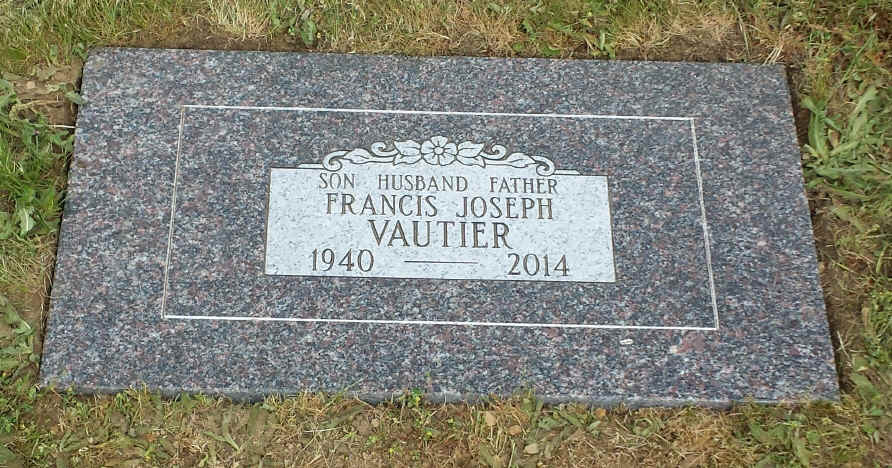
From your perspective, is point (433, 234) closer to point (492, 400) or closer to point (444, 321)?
point (444, 321)

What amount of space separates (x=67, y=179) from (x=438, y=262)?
4.93 ft

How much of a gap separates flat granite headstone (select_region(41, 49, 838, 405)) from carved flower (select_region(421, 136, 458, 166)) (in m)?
0.01

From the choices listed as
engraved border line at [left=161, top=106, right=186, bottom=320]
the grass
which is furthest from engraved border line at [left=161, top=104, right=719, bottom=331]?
the grass

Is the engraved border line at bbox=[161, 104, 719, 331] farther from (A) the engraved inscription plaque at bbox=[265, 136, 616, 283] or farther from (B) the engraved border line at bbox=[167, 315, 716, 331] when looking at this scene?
(A) the engraved inscription plaque at bbox=[265, 136, 616, 283]

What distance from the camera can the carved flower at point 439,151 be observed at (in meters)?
2.62

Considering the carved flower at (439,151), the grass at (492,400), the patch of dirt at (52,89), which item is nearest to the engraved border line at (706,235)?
the grass at (492,400)

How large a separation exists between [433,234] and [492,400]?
64cm

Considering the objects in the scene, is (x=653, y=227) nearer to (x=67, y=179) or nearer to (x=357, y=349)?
(x=357, y=349)

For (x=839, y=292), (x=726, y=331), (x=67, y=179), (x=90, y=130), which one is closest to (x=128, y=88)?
(x=90, y=130)

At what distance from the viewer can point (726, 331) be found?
2443 mm

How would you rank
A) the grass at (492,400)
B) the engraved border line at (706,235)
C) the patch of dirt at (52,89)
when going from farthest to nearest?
1. the patch of dirt at (52,89)
2. the engraved border line at (706,235)
3. the grass at (492,400)

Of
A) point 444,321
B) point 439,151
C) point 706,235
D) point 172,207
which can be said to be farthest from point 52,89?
point 706,235

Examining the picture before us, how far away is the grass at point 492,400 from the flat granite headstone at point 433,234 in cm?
10

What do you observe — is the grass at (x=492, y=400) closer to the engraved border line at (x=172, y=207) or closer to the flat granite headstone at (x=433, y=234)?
the flat granite headstone at (x=433, y=234)
